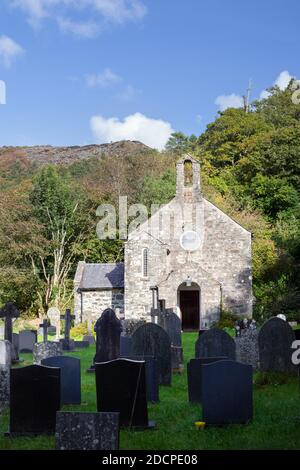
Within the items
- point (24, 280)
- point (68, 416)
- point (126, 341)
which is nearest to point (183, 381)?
point (126, 341)

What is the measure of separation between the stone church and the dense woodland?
2296 mm

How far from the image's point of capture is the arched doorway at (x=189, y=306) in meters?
35.7

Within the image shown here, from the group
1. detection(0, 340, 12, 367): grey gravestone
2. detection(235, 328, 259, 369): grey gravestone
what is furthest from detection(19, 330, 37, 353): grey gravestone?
detection(0, 340, 12, 367): grey gravestone

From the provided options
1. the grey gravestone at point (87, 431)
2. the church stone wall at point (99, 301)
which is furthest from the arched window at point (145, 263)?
the grey gravestone at point (87, 431)

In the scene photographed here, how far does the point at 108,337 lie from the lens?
1440 centimetres

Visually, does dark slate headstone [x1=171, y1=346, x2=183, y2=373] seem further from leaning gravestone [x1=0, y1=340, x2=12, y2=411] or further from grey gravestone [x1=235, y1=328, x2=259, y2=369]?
leaning gravestone [x1=0, y1=340, x2=12, y2=411]

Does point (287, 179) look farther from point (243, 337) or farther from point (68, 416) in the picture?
point (68, 416)

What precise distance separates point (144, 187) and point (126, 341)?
31.4 metres

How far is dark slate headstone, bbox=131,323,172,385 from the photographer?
47.6 ft

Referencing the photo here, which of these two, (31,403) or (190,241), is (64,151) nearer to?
(190,241)

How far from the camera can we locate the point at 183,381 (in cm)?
1538

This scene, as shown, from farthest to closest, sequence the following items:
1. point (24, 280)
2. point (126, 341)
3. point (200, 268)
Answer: point (24, 280) < point (200, 268) < point (126, 341)

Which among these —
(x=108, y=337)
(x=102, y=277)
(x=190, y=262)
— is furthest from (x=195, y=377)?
(x=102, y=277)

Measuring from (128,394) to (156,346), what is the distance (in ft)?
16.1
